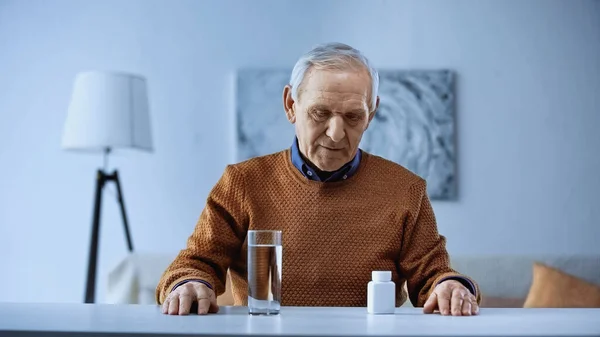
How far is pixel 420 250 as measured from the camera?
171 centimetres

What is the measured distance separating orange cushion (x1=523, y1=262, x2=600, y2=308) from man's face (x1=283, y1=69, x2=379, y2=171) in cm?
164

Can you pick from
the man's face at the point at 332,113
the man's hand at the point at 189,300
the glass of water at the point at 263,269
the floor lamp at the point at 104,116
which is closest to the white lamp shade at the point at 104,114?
the floor lamp at the point at 104,116

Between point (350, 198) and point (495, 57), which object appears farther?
point (495, 57)

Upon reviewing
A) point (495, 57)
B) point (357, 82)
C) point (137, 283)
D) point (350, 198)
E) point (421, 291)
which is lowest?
point (137, 283)

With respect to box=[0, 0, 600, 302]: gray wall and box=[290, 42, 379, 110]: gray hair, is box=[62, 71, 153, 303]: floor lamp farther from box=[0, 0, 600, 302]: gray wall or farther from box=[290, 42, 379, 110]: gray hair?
box=[290, 42, 379, 110]: gray hair

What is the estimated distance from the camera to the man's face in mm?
1604

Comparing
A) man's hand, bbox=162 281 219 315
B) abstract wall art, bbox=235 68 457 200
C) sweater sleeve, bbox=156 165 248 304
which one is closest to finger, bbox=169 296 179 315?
man's hand, bbox=162 281 219 315

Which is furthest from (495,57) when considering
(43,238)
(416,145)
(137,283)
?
(43,238)

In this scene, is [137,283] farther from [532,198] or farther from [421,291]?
[532,198]

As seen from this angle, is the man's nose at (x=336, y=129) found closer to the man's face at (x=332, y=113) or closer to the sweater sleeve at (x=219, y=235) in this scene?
the man's face at (x=332, y=113)

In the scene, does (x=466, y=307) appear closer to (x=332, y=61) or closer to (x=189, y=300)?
(x=189, y=300)

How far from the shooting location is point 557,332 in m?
1.00

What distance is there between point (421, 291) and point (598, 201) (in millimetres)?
2906

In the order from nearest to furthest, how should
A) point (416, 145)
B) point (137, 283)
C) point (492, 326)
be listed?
point (492, 326), point (137, 283), point (416, 145)
